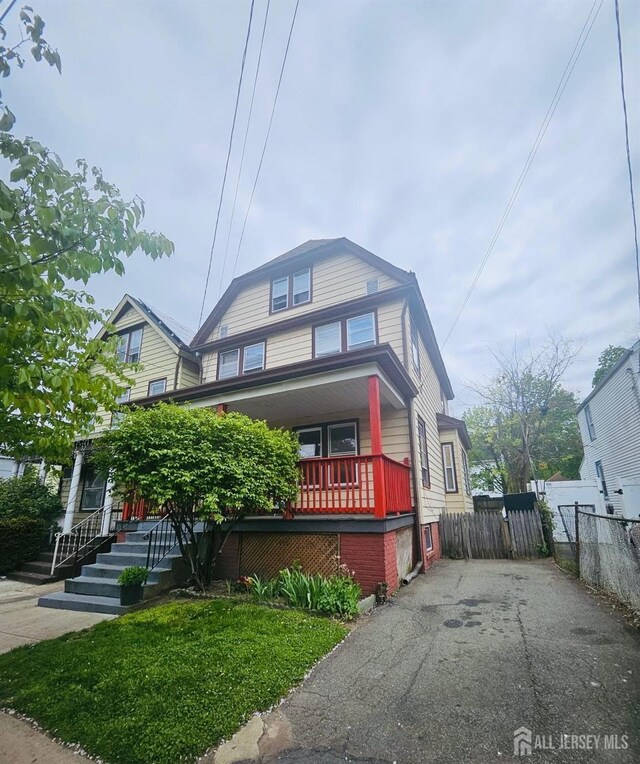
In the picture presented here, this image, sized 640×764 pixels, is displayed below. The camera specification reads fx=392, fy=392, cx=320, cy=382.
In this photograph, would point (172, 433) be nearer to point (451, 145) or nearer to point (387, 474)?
point (387, 474)

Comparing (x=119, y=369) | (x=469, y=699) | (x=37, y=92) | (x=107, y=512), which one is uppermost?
(x=37, y=92)

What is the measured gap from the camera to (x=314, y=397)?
9.71 m

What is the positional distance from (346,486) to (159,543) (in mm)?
4497

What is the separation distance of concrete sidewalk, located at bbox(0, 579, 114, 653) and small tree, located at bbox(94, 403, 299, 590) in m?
1.90

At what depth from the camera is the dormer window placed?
1288 centimetres

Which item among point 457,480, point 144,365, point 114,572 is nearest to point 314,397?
point 114,572

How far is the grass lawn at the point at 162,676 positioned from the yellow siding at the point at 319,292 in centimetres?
877

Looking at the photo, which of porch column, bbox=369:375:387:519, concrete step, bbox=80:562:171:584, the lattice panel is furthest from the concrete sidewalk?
porch column, bbox=369:375:387:519

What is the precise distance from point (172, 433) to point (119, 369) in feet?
4.57

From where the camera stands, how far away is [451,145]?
9.46 metres

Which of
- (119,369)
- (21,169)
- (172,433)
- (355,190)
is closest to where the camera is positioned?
(21,169)

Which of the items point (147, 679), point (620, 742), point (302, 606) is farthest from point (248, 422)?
point (620, 742)

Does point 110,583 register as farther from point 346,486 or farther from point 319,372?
point 319,372

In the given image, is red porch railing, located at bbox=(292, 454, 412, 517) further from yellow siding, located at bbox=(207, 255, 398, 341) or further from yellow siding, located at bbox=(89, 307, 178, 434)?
yellow siding, located at bbox=(89, 307, 178, 434)
